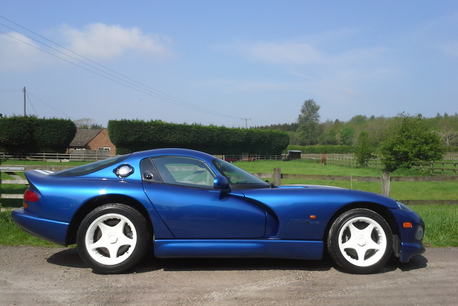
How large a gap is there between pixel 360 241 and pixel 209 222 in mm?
1511

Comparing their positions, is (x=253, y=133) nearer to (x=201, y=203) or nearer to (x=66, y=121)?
(x=66, y=121)

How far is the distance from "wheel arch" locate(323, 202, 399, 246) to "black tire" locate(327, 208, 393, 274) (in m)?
0.07

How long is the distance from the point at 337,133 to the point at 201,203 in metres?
112

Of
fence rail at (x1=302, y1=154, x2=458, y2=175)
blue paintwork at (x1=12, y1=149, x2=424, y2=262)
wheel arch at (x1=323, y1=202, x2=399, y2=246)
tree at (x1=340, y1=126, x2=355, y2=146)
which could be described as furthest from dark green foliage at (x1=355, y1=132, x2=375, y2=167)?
tree at (x1=340, y1=126, x2=355, y2=146)

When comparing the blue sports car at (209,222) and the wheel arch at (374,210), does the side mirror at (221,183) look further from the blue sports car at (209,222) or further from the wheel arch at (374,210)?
the wheel arch at (374,210)

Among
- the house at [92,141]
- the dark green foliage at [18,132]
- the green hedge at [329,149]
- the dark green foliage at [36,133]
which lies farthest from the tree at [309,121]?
the dark green foliage at [18,132]

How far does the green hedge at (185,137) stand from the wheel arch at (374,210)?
43712mm

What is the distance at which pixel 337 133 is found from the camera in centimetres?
11019

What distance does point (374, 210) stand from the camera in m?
3.65

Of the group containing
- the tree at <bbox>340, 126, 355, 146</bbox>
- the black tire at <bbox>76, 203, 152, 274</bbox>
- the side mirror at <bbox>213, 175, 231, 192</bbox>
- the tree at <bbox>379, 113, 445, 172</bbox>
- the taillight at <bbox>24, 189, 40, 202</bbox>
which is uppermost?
the tree at <bbox>340, 126, 355, 146</bbox>

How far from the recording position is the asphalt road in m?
2.76

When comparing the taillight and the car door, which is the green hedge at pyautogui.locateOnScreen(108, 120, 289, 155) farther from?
the car door

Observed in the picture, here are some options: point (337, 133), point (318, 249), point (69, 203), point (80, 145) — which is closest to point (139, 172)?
point (69, 203)

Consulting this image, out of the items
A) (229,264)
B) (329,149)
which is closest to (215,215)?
(229,264)
